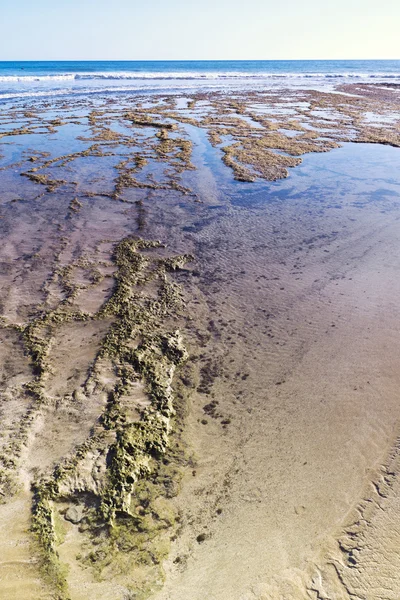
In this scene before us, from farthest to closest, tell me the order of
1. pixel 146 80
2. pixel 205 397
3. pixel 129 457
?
pixel 146 80 < pixel 205 397 < pixel 129 457

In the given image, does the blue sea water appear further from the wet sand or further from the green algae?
the green algae

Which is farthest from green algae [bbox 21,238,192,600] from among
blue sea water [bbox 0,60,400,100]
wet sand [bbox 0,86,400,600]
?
blue sea water [bbox 0,60,400,100]

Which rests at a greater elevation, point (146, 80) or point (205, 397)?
point (146, 80)

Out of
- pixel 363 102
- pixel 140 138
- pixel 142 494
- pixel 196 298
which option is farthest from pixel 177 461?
pixel 363 102

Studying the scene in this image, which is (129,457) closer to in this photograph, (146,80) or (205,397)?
(205,397)

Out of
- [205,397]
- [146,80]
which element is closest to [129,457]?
[205,397]

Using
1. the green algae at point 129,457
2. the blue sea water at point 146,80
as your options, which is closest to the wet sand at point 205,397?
the green algae at point 129,457

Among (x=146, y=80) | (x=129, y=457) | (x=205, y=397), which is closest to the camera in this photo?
(x=129, y=457)

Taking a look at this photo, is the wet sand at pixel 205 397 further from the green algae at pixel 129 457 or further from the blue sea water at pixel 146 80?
the blue sea water at pixel 146 80

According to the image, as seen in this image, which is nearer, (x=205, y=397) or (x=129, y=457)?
(x=129, y=457)

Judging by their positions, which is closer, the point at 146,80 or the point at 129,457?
the point at 129,457

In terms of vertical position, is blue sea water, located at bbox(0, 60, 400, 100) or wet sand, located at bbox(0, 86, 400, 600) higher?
blue sea water, located at bbox(0, 60, 400, 100)
